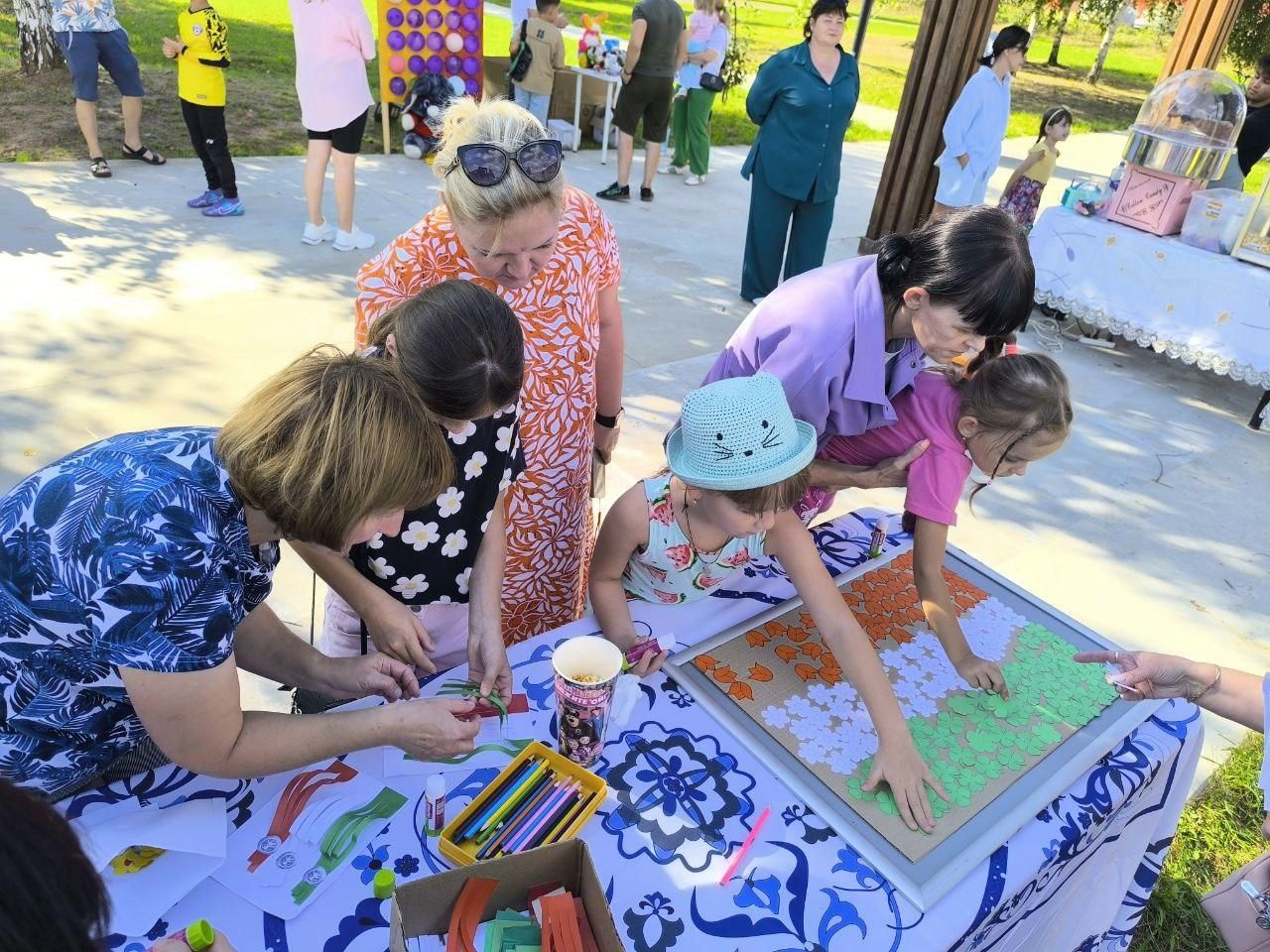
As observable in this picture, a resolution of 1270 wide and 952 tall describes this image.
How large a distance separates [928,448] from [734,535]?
601 millimetres

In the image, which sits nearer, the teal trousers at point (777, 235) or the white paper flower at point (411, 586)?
the white paper flower at point (411, 586)

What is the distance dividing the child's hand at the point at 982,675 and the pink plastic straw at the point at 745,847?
1.82 ft

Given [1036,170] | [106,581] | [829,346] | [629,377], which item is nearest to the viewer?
[106,581]

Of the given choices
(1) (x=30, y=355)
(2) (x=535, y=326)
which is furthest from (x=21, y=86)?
(2) (x=535, y=326)

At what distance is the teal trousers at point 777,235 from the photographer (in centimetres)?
550

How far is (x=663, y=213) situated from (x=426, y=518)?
612 centimetres

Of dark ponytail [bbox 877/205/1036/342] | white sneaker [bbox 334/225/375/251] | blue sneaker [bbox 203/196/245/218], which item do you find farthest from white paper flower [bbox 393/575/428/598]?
blue sneaker [bbox 203/196/245/218]

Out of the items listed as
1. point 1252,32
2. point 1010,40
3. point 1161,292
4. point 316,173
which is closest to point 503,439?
point 316,173

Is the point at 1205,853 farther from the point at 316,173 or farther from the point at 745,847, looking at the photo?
the point at 316,173

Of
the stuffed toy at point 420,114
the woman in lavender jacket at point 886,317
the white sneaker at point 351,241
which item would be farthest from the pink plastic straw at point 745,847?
the stuffed toy at point 420,114

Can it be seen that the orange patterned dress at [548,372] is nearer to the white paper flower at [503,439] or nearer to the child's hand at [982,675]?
the white paper flower at [503,439]

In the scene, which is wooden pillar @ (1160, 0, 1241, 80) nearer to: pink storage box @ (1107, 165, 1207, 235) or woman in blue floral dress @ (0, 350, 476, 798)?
pink storage box @ (1107, 165, 1207, 235)

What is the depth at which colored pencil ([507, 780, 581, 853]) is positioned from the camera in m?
1.26

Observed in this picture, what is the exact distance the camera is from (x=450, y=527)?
1716 millimetres
